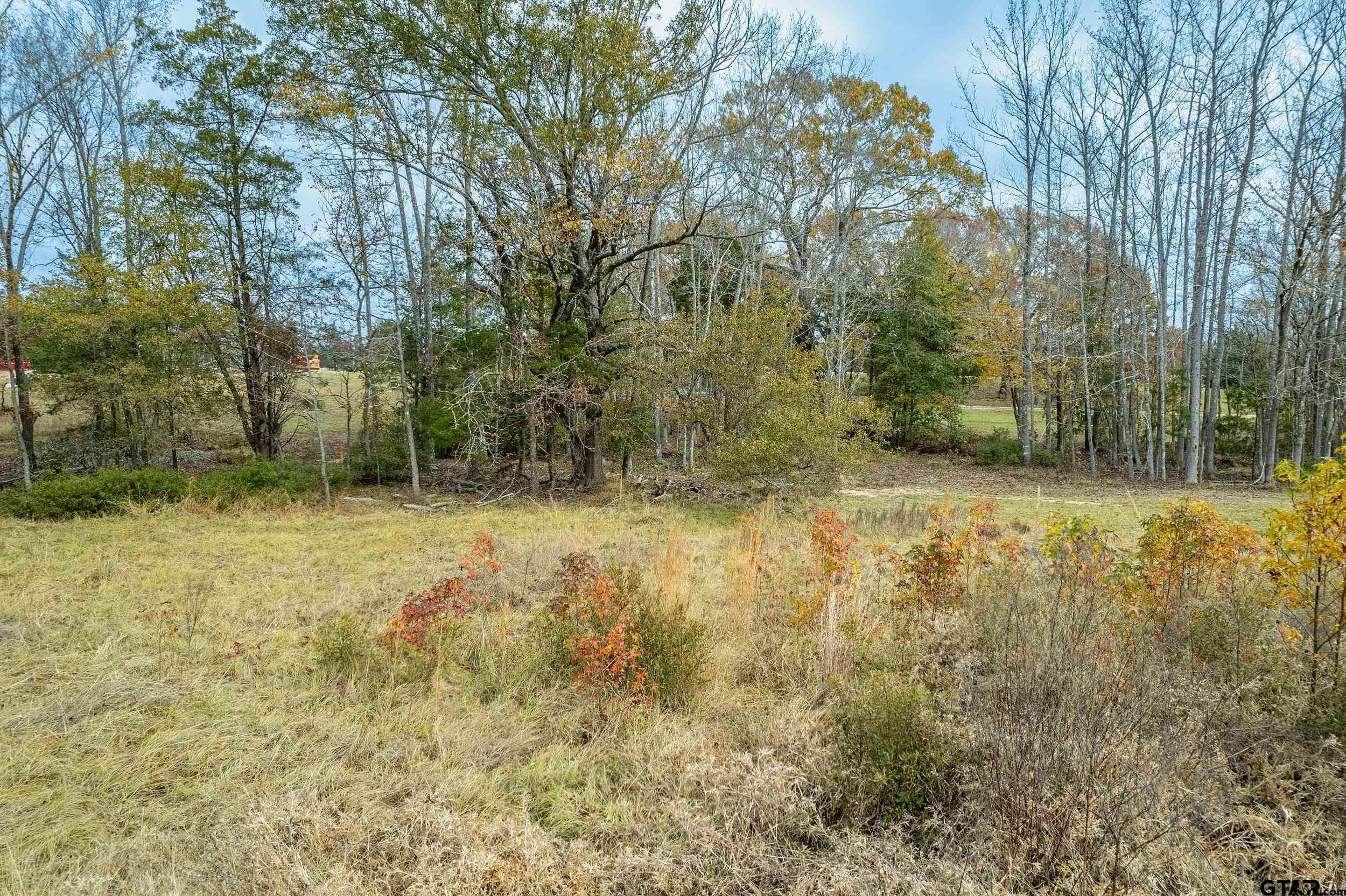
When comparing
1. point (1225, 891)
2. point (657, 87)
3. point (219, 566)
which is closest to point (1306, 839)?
point (1225, 891)

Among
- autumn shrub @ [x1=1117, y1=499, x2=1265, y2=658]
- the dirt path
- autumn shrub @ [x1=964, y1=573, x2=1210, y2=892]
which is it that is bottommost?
the dirt path

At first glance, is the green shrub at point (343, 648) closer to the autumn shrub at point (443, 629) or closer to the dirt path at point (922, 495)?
the autumn shrub at point (443, 629)

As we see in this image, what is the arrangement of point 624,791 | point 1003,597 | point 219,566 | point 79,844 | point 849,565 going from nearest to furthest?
1. point 79,844
2. point 624,791
3. point 1003,597
4. point 849,565
5. point 219,566

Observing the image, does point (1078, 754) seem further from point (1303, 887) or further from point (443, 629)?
point (443, 629)

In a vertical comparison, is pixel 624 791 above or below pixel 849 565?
below

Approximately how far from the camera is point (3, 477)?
39.2 ft

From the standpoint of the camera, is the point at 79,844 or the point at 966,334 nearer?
the point at 79,844

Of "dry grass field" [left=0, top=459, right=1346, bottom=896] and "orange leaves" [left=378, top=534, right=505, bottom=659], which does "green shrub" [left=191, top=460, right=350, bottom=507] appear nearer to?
"dry grass field" [left=0, top=459, right=1346, bottom=896]

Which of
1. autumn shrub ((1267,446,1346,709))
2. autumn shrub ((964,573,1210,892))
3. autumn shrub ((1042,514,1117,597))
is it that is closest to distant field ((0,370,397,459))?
autumn shrub ((1042,514,1117,597))

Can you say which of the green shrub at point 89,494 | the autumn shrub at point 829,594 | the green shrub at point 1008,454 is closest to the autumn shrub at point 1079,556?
the autumn shrub at point 829,594

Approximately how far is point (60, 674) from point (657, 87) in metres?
11.1

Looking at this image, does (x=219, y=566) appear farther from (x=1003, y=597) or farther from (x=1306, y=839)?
(x=1306, y=839)

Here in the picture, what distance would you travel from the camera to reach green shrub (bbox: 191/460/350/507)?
426 inches

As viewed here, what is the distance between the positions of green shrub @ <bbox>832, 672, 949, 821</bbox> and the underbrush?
1119cm
